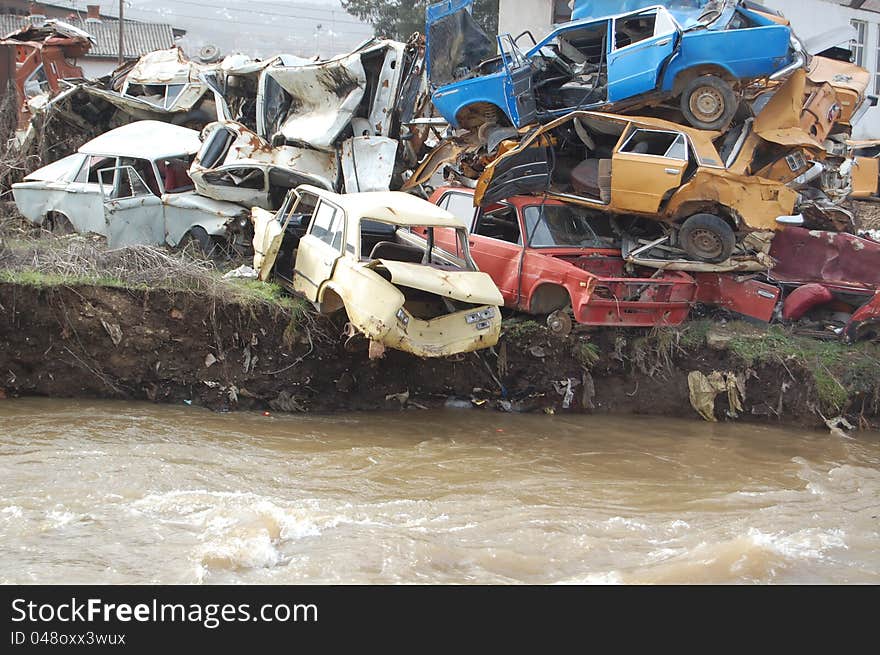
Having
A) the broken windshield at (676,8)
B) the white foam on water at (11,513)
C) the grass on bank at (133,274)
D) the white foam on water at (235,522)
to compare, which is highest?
the broken windshield at (676,8)

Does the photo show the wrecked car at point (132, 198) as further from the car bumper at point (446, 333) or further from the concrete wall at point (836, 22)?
the concrete wall at point (836, 22)

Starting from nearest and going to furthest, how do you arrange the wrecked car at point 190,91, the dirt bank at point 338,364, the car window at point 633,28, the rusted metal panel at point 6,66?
the dirt bank at point 338,364
the car window at point 633,28
the wrecked car at point 190,91
the rusted metal panel at point 6,66

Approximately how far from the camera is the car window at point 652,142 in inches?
420

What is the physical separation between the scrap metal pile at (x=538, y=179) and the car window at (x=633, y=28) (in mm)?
27

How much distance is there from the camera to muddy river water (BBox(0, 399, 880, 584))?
21.6ft

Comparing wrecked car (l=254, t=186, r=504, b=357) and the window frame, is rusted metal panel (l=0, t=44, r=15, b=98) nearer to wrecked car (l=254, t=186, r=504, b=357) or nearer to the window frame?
wrecked car (l=254, t=186, r=504, b=357)

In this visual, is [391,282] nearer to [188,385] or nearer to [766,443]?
[188,385]

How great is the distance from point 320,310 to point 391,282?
1.14 meters

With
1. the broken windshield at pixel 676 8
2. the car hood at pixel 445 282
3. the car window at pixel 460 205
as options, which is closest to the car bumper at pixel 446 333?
the car hood at pixel 445 282

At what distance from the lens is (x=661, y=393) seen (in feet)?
34.5

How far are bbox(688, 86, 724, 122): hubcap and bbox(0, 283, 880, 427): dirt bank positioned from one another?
2515 millimetres

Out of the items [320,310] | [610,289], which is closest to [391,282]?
[320,310]

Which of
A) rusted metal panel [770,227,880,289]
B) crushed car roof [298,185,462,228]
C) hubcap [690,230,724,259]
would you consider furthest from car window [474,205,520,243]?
rusted metal panel [770,227,880,289]

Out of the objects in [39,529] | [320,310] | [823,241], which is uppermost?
[823,241]
